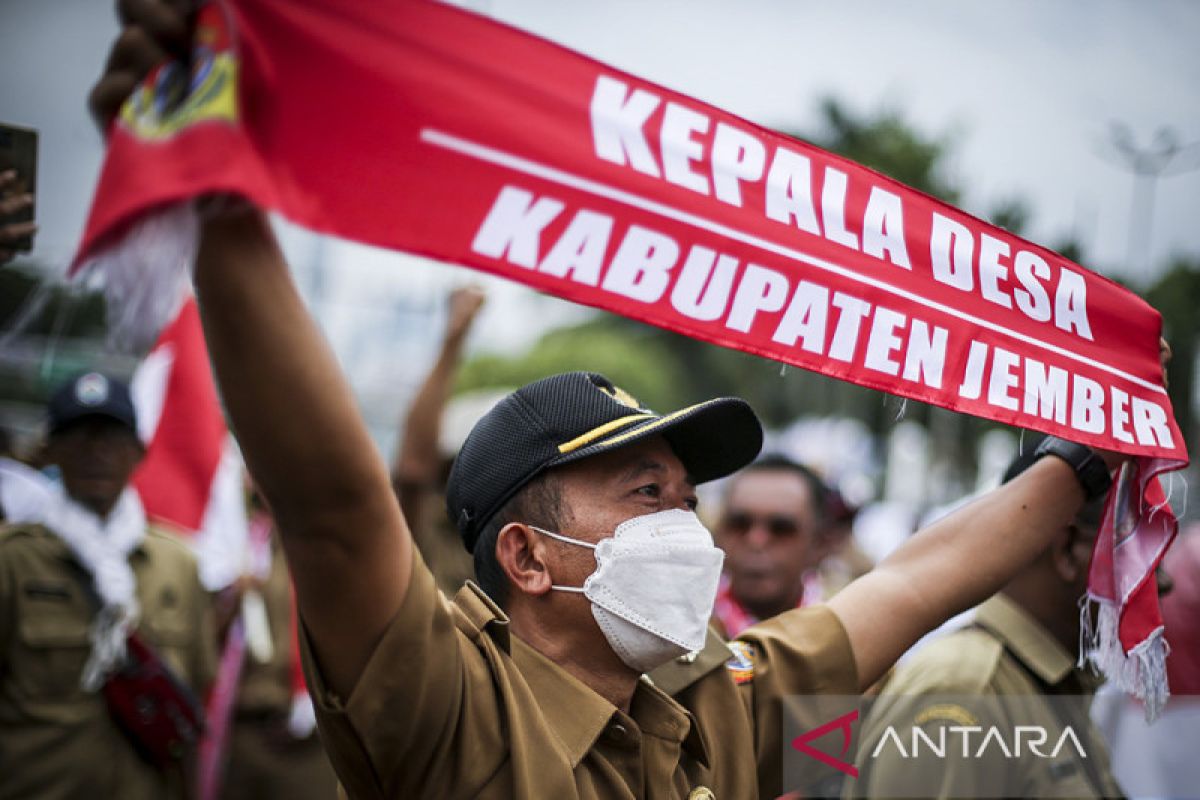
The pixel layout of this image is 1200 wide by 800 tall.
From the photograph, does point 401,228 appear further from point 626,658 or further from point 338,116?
point 626,658

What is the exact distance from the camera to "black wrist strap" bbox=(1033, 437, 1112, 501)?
8.70 feet

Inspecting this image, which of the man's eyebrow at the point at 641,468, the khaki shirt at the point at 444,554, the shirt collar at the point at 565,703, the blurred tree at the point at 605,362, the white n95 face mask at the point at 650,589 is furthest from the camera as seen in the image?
the blurred tree at the point at 605,362

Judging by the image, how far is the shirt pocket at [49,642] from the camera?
422 cm

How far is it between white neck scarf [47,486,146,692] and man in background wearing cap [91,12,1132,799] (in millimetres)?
2716

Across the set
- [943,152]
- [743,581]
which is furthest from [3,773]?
[943,152]

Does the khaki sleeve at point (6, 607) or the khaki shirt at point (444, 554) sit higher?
the khaki shirt at point (444, 554)

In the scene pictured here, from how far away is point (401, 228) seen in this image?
1521 mm

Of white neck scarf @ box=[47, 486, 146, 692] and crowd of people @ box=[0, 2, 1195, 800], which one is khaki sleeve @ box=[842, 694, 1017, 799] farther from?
white neck scarf @ box=[47, 486, 146, 692]

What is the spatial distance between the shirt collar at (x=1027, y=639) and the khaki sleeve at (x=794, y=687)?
77cm

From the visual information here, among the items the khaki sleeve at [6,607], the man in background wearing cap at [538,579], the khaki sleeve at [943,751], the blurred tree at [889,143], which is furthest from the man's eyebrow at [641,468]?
the blurred tree at [889,143]

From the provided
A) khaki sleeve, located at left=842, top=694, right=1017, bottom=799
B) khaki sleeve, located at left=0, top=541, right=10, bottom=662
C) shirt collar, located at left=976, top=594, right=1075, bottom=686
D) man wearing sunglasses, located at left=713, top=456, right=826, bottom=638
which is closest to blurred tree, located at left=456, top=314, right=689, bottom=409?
man wearing sunglasses, located at left=713, top=456, right=826, bottom=638

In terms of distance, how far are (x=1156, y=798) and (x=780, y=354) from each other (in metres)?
3.01

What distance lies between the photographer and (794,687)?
241 cm

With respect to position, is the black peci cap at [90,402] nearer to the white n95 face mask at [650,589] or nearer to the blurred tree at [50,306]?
the blurred tree at [50,306]
